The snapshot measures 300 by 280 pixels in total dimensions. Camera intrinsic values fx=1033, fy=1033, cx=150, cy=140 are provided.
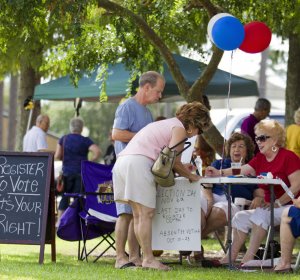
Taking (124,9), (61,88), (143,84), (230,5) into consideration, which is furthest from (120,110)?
(61,88)

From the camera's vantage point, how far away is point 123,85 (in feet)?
44.4

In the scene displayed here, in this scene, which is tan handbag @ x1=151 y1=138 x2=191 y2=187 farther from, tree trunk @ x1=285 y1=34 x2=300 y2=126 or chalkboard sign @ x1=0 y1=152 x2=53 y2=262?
tree trunk @ x1=285 y1=34 x2=300 y2=126

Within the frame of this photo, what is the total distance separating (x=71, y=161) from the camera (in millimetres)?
14523

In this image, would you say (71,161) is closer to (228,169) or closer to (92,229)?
(92,229)

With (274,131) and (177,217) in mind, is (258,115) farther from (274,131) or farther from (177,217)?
(177,217)

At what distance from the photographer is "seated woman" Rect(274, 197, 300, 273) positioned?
8523mm

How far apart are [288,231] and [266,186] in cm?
82

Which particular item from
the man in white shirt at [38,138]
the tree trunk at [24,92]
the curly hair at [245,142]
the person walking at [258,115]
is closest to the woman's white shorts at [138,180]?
the curly hair at [245,142]

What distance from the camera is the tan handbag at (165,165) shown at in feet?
27.3

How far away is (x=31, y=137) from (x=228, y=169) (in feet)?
18.0

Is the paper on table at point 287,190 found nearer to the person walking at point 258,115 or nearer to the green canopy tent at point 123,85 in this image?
the person walking at point 258,115

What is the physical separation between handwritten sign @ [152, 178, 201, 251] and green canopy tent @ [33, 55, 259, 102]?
175 inches

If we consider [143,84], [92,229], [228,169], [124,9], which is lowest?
[92,229]

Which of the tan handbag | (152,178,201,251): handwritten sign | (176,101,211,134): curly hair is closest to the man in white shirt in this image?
(152,178,201,251): handwritten sign
